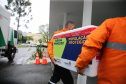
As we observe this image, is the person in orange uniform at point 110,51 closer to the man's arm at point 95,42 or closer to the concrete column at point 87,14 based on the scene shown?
the man's arm at point 95,42

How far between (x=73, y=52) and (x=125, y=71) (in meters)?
0.78

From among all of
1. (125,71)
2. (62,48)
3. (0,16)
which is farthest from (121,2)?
(0,16)

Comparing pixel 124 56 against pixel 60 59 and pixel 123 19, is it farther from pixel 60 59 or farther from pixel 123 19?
pixel 60 59

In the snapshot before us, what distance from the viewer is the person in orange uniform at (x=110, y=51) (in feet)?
4.17

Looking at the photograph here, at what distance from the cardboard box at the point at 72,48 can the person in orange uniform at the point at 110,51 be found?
0.09m

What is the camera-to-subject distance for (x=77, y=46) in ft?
5.62

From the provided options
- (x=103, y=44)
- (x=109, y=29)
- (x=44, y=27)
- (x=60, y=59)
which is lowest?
(x=60, y=59)

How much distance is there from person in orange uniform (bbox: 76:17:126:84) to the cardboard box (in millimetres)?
90

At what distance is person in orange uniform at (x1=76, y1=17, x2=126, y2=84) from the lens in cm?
127

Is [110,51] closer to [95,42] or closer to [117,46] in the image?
[117,46]

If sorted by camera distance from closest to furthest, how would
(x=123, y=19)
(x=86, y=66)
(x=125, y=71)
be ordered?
(x=125, y=71) → (x=123, y=19) → (x=86, y=66)

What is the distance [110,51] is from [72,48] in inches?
24.5

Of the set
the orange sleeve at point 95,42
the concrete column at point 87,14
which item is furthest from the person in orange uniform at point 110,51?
the concrete column at point 87,14

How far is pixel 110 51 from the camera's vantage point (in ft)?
4.47
